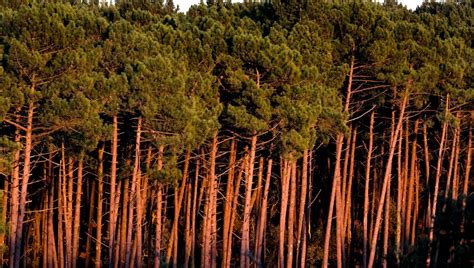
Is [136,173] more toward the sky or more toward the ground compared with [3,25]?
more toward the ground

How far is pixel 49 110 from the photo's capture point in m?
24.2

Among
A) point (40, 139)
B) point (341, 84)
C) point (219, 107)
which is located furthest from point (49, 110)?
point (341, 84)

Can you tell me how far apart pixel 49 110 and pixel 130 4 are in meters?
17.1

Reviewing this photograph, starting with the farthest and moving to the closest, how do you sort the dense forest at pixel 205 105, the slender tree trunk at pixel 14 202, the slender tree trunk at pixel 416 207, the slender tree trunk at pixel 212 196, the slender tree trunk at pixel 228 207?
the slender tree trunk at pixel 416 207 < the slender tree trunk at pixel 228 207 < the slender tree trunk at pixel 212 196 < the dense forest at pixel 205 105 < the slender tree trunk at pixel 14 202

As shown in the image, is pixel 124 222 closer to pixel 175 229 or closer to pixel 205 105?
pixel 175 229

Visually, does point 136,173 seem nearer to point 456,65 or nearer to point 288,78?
point 288,78

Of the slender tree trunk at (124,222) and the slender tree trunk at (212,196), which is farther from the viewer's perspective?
Result: the slender tree trunk at (124,222)

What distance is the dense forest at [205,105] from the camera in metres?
25.1

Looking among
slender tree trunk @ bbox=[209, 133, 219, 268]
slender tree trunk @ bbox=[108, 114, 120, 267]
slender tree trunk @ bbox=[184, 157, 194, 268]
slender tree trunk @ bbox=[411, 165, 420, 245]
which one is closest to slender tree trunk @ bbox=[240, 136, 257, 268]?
slender tree trunk @ bbox=[209, 133, 219, 268]

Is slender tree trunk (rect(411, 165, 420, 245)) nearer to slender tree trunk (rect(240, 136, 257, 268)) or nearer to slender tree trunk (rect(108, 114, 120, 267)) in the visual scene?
slender tree trunk (rect(240, 136, 257, 268))

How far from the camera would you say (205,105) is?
2819 cm

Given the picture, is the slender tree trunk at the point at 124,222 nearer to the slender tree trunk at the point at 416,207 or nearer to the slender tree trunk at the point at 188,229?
the slender tree trunk at the point at 188,229

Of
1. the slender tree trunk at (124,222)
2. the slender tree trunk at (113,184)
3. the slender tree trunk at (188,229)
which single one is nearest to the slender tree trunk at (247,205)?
the slender tree trunk at (188,229)

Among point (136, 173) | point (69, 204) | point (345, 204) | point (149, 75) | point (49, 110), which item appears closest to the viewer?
point (49, 110)
